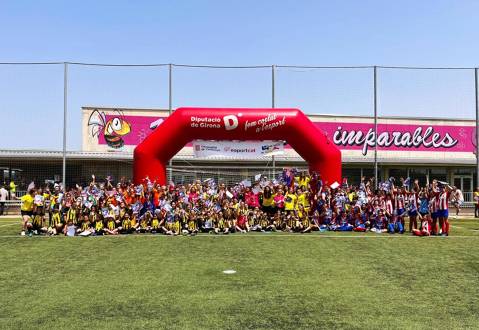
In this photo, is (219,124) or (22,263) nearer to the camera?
(22,263)

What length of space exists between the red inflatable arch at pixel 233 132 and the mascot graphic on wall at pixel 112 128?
9984mm

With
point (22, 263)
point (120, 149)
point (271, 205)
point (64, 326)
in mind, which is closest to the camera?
point (64, 326)

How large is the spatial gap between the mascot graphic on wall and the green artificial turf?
13.8 metres

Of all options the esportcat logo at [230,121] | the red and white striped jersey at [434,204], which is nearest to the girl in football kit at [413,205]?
the red and white striped jersey at [434,204]

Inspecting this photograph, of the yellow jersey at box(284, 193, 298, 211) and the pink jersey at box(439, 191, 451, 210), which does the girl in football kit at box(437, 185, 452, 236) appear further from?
the yellow jersey at box(284, 193, 298, 211)

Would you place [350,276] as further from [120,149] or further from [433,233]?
[120,149]

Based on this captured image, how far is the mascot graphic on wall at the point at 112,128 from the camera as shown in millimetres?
23859

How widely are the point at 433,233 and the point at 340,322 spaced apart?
923 centimetres

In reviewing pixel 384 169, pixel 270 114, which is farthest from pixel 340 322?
pixel 384 169

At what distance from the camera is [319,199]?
14.1 metres

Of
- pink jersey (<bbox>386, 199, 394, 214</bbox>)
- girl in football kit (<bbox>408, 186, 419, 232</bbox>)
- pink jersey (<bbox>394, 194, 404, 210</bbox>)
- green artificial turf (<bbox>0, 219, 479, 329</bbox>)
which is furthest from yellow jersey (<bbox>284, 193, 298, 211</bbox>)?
girl in football kit (<bbox>408, 186, 419, 232</bbox>)

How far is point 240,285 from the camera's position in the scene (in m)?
6.36

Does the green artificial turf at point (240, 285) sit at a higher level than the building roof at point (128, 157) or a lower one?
lower

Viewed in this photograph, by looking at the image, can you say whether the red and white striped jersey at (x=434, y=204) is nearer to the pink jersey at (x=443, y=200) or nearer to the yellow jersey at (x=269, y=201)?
the pink jersey at (x=443, y=200)
